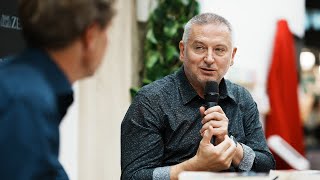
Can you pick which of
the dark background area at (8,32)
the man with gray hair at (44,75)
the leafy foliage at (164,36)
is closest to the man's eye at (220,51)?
the dark background area at (8,32)

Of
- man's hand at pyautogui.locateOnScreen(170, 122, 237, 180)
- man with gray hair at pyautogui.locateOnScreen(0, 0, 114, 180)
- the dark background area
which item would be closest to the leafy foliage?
the dark background area

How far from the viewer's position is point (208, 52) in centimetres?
200

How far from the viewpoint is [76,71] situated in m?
1.13

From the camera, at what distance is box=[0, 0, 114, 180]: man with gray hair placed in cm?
98

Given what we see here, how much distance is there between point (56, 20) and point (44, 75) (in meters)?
0.10

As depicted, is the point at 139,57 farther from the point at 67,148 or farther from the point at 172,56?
the point at 67,148

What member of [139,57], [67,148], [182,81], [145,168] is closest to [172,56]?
[139,57]

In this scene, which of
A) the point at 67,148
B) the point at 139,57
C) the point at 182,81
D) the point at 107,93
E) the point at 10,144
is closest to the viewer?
the point at 10,144

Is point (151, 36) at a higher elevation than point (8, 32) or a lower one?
lower

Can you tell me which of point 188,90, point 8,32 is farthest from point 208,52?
point 8,32

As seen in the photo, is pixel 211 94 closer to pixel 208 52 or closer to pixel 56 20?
pixel 208 52

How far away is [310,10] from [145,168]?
31.8 feet

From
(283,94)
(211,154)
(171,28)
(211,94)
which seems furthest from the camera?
(283,94)

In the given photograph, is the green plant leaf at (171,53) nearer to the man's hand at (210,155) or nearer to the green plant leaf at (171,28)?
the green plant leaf at (171,28)
